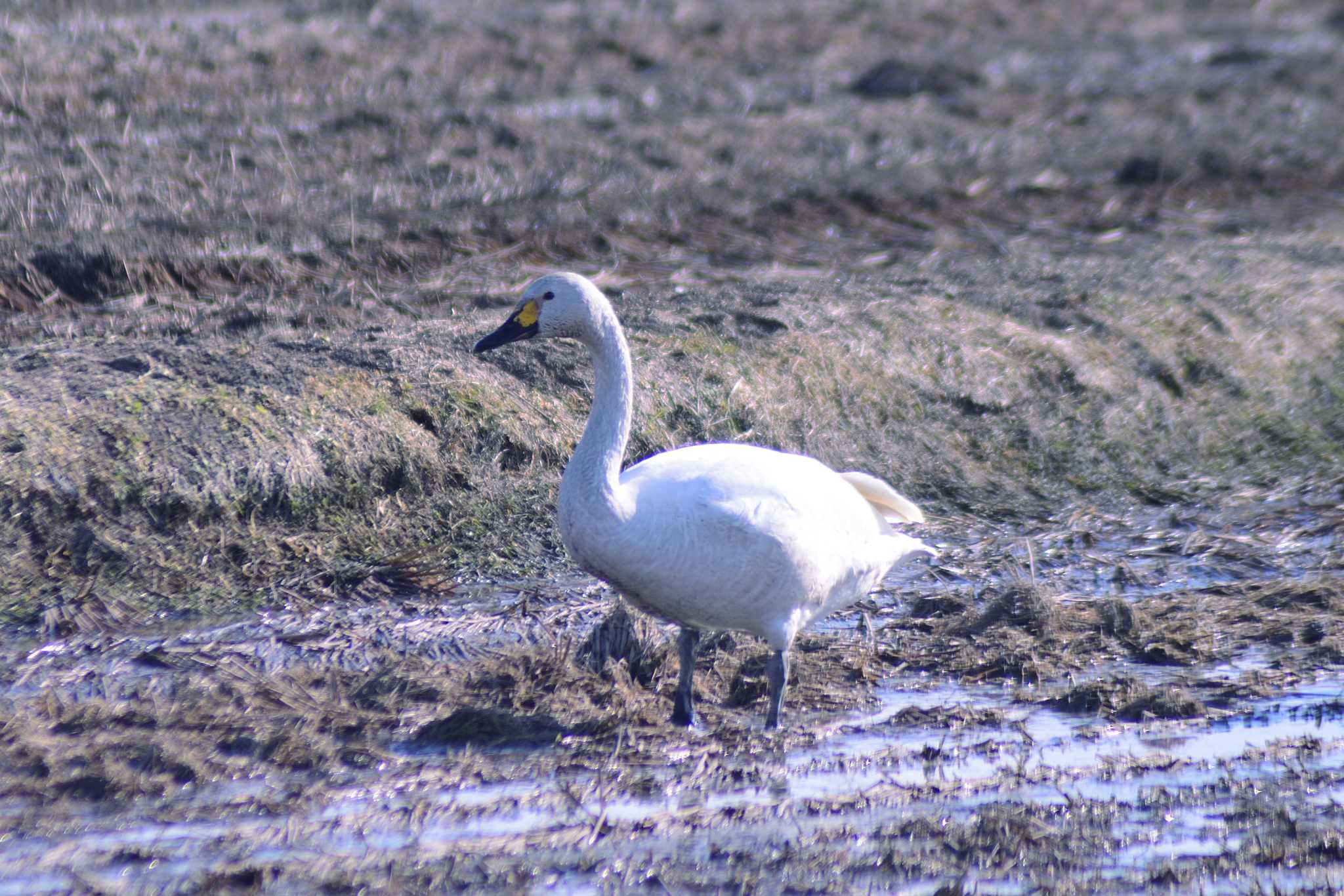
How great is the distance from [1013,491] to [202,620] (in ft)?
14.2

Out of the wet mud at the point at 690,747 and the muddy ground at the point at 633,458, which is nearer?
the wet mud at the point at 690,747

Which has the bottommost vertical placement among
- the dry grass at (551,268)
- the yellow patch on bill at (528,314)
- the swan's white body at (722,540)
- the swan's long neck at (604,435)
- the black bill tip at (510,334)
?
the dry grass at (551,268)

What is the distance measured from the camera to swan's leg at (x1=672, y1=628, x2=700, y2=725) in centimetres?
551

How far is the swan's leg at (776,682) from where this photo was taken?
5.47 meters

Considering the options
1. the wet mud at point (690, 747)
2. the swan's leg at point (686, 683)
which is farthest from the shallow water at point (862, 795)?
the swan's leg at point (686, 683)

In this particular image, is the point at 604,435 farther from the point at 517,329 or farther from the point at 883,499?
the point at 883,499

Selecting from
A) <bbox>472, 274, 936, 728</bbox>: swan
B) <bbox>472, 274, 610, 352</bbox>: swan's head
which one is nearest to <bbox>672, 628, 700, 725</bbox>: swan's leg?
<bbox>472, 274, 936, 728</bbox>: swan

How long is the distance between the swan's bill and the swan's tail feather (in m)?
1.36

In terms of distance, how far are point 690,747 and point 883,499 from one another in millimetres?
1472

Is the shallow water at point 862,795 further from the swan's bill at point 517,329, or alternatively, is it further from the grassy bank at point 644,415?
the grassy bank at point 644,415

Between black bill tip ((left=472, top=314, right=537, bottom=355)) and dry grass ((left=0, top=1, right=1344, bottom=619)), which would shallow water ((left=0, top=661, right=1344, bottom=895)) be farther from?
dry grass ((left=0, top=1, right=1344, bottom=619))

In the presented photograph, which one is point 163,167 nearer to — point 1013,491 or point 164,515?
point 164,515

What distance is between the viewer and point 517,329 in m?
5.64

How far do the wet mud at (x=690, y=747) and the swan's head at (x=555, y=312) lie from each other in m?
1.21
